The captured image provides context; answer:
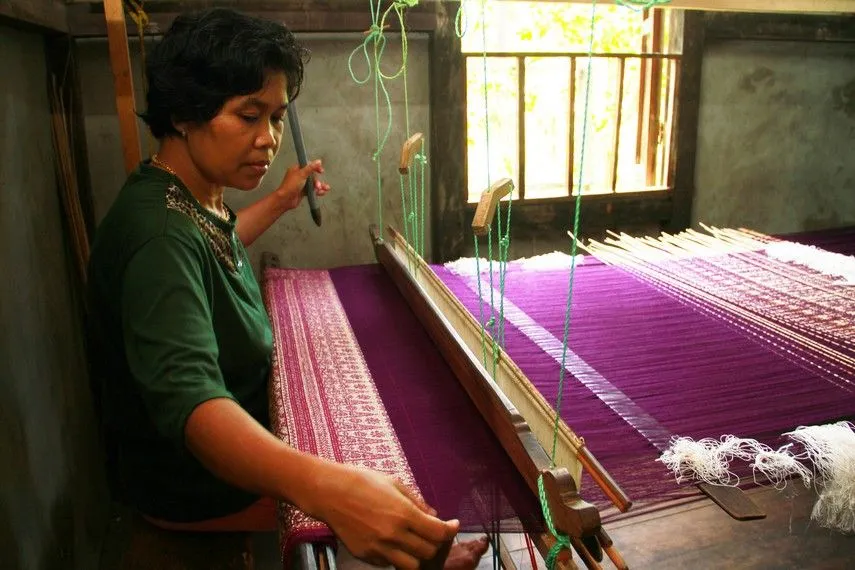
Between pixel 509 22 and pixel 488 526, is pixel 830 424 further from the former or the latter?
pixel 509 22

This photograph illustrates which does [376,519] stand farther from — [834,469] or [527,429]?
[834,469]

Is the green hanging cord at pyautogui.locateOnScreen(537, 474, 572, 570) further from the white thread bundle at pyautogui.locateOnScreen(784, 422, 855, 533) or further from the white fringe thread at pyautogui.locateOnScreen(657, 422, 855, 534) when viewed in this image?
the white thread bundle at pyautogui.locateOnScreen(784, 422, 855, 533)

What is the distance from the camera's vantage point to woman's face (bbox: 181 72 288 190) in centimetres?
107

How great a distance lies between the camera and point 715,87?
375 centimetres

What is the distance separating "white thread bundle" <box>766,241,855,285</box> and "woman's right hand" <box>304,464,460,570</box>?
2.37 m

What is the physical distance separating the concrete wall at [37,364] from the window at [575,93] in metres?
1.99

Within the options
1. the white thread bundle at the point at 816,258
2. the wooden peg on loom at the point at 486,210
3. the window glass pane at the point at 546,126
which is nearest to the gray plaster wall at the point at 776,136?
the window glass pane at the point at 546,126

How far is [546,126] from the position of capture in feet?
13.9

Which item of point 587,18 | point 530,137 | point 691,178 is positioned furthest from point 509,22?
point 691,178

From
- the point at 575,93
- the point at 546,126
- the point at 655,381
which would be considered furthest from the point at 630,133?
the point at 655,381

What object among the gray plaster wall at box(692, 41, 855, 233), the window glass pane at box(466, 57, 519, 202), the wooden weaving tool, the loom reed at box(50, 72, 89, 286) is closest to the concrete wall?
the loom reed at box(50, 72, 89, 286)

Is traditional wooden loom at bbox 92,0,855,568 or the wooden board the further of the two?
the wooden board

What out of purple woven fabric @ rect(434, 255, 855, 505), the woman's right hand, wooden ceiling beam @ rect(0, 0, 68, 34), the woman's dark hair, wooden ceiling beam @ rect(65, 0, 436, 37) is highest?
wooden ceiling beam @ rect(65, 0, 436, 37)

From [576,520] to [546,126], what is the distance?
3.66 m
